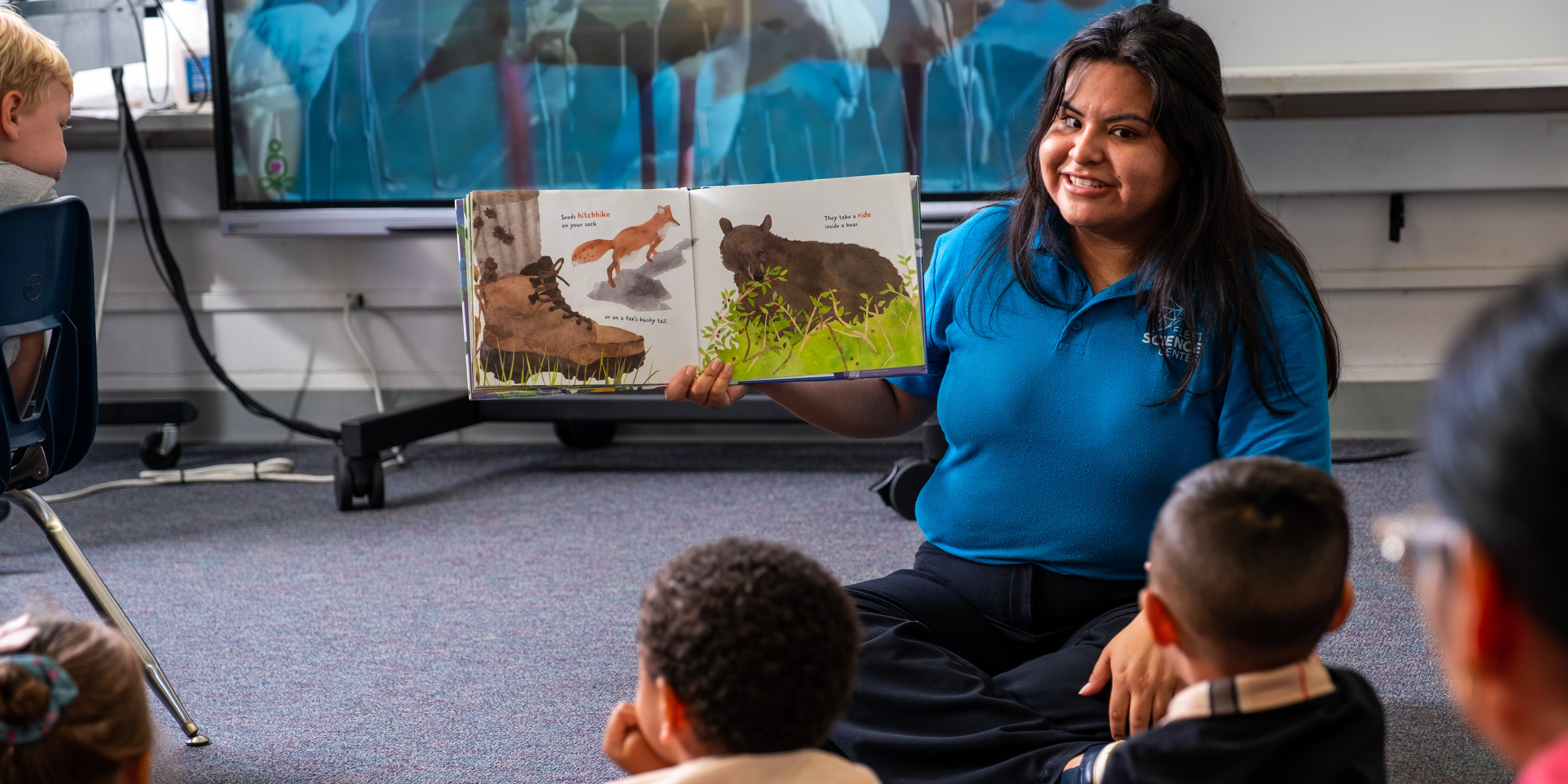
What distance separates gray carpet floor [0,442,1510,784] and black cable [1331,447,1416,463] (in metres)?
0.03

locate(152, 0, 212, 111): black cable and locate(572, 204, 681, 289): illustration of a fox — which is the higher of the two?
locate(152, 0, 212, 111): black cable

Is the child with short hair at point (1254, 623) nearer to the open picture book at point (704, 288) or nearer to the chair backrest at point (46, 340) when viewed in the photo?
the open picture book at point (704, 288)

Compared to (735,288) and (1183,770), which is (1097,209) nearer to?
(735,288)

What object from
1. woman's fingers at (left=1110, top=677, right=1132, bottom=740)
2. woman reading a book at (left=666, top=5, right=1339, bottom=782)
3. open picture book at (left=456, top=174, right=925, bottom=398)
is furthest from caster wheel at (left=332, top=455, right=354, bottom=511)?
woman's fingers at (left=1110, top=677, right=1132, bottom=740)

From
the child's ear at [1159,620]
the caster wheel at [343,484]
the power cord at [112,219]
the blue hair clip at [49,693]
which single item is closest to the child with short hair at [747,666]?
the child's ear at [1159,620]

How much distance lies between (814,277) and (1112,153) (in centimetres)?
34

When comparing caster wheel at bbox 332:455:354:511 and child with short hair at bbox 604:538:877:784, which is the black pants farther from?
caster wheel at bbox 332:455:354:511

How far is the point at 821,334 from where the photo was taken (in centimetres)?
137

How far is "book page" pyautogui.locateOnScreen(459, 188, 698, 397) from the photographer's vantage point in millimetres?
1333

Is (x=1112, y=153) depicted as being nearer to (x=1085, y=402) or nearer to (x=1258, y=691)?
(x=1085, y=402)

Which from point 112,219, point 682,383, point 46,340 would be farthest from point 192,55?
point 682,383

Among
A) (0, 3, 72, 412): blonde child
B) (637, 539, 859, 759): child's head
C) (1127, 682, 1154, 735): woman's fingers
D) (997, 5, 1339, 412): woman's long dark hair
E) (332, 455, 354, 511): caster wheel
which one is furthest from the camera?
(332, 455, 354, 511): caster wheel

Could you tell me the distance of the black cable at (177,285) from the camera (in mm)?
3152

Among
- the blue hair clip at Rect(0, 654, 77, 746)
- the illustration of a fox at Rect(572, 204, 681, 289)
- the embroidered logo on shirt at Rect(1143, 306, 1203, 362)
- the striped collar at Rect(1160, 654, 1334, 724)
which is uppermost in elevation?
the illustration of a fox at Rect(572, 204, 681, 289)
